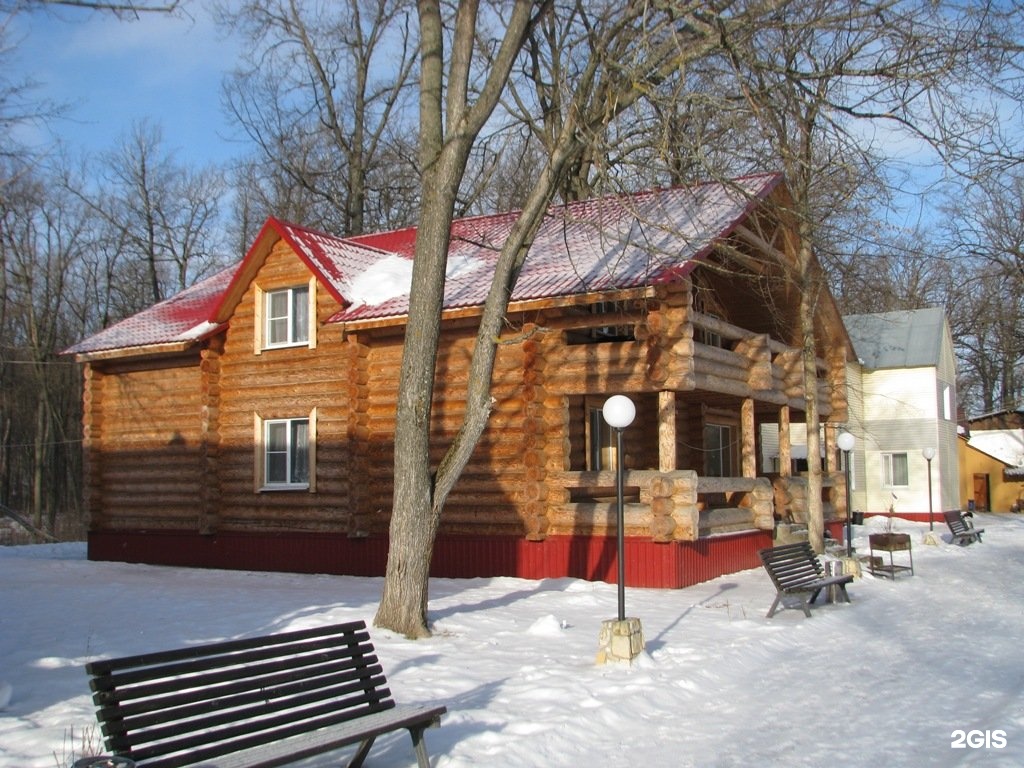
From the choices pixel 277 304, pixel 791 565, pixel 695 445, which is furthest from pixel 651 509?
pixel 277 304

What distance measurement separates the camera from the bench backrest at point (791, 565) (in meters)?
13.1

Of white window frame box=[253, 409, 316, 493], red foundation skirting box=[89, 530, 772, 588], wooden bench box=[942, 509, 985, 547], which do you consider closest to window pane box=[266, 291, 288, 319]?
white window frame box=[253, 409, 316, 493]

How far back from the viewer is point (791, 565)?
535 inches

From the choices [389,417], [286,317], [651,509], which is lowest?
[651,509]

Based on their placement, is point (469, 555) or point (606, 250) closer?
point (469, 555)

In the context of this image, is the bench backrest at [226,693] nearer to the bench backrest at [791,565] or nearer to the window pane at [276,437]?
the bench backrest at [791,565]

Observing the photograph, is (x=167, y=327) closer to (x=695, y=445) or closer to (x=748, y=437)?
(x=695, y=445)

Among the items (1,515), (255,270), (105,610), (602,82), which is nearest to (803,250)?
(602,82)

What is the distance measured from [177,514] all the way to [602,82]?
43.7 feet

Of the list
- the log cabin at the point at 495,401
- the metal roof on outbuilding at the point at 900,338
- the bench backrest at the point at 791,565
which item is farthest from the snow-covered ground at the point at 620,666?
the metal roof on outbuilding at the point at 900,338

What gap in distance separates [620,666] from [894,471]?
30.0m

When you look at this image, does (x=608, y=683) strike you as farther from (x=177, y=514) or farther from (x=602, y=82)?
(x=177, y=514)

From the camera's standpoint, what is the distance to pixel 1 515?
39.4m

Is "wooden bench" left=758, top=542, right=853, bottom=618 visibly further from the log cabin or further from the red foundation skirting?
the red foundation skirting
